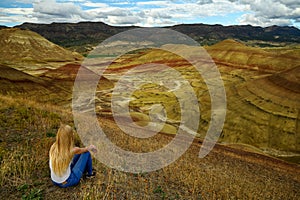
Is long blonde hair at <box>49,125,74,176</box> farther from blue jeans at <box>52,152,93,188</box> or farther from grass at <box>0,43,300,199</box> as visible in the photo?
grass at <box>0,43,300,199</box>

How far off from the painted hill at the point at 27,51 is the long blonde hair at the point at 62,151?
9678cm

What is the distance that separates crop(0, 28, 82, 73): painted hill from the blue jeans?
316 ft

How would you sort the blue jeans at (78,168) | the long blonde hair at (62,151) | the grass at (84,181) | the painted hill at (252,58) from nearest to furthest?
1. the long blonde hair at (62,151)
2. the grass at (84,181)
3. the blue jeans at (78,168)
4. the painted hill at (252,58)

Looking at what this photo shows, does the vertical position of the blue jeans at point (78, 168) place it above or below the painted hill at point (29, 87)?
above

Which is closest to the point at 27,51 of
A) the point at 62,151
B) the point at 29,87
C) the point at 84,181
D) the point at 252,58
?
the point at 29,87

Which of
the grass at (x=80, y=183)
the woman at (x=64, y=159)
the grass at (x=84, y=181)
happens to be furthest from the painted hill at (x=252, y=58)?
the woman at (x=64, y=159)

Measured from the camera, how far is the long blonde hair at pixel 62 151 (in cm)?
560

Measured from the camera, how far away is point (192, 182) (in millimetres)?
7770

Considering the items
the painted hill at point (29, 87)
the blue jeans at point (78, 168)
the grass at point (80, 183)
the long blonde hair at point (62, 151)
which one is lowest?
the painted hill at point (29, 87)

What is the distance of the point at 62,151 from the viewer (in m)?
5.64

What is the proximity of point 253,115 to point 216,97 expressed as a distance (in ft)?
32.4

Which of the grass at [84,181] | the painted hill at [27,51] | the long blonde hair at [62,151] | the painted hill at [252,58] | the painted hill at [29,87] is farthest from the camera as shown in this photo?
the painted hill at [27,51]

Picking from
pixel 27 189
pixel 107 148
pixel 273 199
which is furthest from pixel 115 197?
pixel 273 199

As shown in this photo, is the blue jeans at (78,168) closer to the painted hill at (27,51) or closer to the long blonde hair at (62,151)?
the long blonde hair at (62,151)
